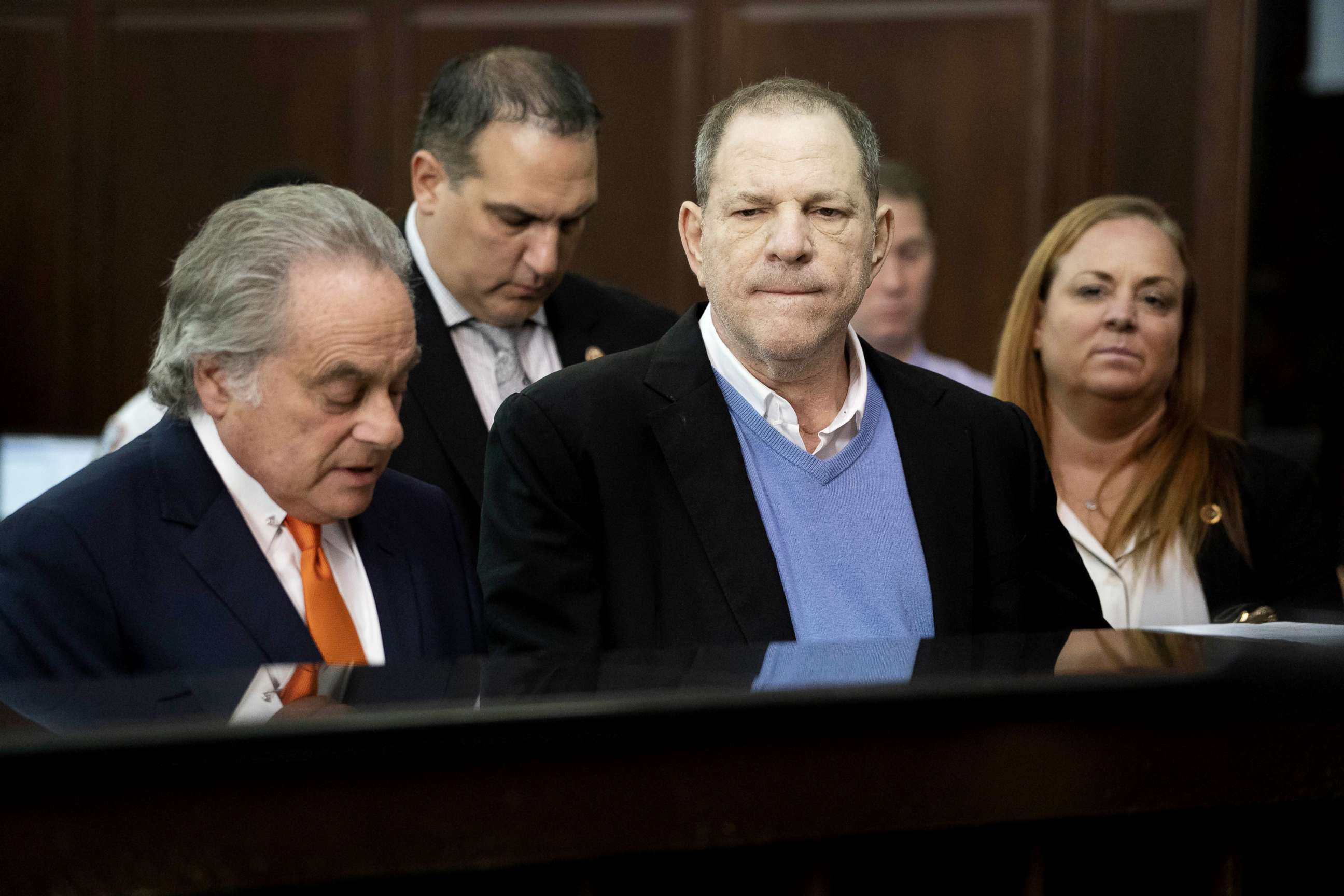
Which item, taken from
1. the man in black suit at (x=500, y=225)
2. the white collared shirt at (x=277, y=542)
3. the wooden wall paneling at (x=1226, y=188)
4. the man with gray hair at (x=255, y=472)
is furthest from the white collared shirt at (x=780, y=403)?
the wooden wall paneling at (x=1226, y=188)

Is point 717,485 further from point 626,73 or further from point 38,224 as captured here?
point 38,224

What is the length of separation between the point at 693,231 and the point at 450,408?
79 centimetres

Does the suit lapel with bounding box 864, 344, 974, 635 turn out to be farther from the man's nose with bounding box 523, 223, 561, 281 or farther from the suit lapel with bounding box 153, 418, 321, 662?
the man's nose with bounding box 523, 223, 561, 281

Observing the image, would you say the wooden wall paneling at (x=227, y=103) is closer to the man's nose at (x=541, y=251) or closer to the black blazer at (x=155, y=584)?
the man's nose at (x=541, y=251)

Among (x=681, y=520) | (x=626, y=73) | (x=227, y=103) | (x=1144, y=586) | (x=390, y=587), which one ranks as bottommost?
(x=1144, y=586)

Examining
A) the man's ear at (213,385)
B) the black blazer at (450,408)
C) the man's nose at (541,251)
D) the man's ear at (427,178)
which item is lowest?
the black blazer at (450,408)

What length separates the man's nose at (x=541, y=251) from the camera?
2.64 metres

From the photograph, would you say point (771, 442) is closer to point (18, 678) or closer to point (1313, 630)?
point (1313, 630)

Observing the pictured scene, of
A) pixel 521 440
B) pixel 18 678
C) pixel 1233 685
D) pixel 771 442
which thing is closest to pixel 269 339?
pixel 521 440

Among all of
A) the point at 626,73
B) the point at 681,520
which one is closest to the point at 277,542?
the point at 681,520

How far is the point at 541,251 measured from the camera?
2639mm

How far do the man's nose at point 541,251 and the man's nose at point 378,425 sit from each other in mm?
939

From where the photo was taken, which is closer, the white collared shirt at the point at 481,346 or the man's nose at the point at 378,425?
the man's nose at the point at 378,425

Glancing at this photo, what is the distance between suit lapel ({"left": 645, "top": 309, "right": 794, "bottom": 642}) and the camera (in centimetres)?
163
